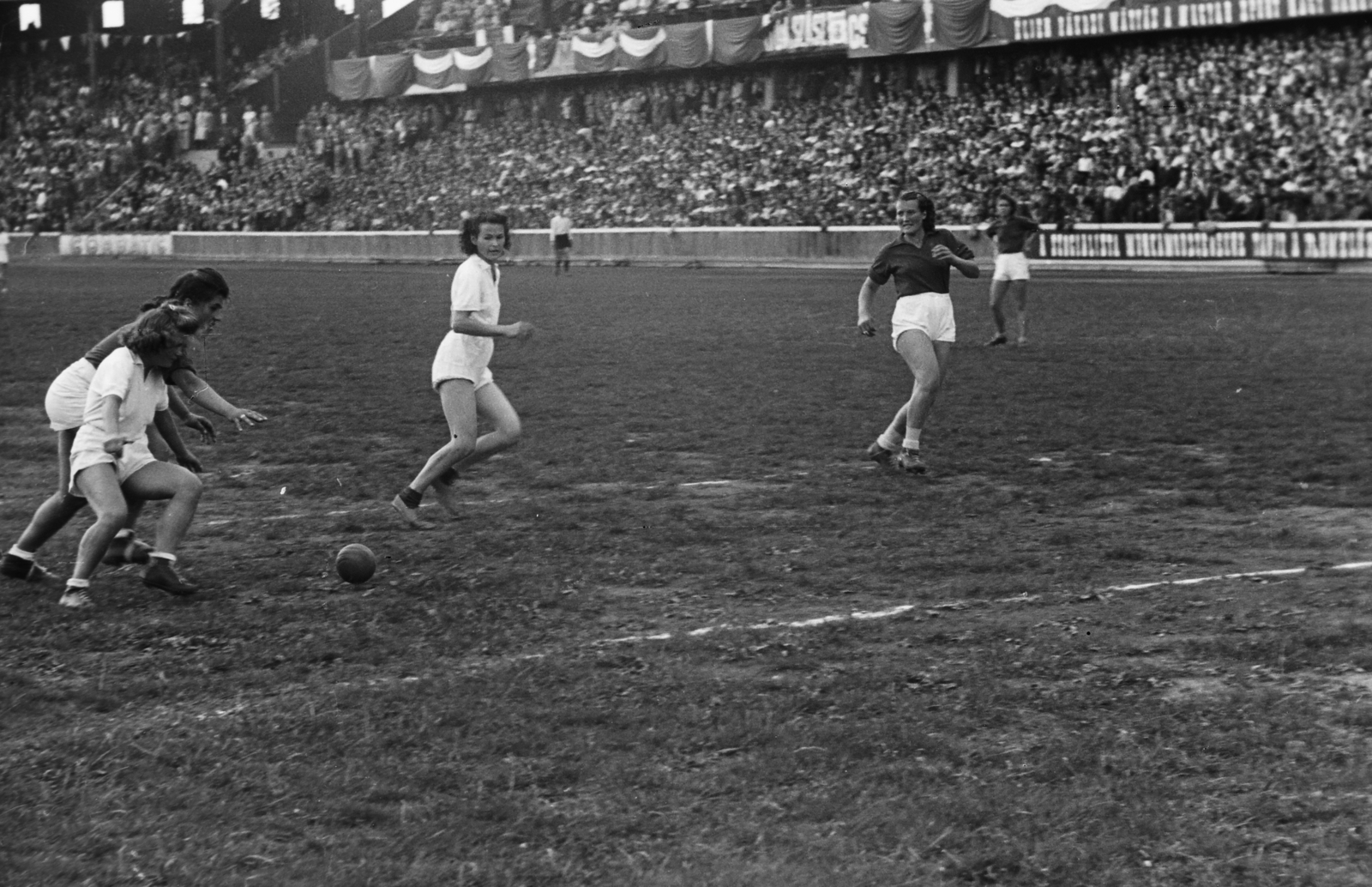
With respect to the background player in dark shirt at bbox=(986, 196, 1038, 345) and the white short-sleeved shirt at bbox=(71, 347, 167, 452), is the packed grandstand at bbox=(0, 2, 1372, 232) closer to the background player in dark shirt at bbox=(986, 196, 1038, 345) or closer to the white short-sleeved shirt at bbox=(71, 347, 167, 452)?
the background player in dark shirt at bbox=(986, 196, 1038, 345)

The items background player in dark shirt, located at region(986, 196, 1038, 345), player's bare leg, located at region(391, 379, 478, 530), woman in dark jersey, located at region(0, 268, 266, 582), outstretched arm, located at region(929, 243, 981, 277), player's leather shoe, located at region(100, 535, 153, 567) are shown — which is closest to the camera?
woman in dark jersey, located at region(0, 268, 266, 582)

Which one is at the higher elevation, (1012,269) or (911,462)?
(1012,269)

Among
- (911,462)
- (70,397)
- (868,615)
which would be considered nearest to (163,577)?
(70,397)

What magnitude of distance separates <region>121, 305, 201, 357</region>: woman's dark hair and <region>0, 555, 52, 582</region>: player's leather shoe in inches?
50.7

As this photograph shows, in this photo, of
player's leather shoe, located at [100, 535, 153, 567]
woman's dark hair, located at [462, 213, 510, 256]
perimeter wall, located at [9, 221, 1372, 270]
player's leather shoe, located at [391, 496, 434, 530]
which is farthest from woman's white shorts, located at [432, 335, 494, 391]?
perimeter wall, located at [9, 221, 1372, 270]

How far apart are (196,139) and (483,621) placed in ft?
186

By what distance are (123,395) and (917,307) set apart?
598 centimetres

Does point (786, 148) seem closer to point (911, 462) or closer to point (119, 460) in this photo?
point (911, 462)

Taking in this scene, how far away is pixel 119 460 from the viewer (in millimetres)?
8109

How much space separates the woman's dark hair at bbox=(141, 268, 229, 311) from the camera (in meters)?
8.18

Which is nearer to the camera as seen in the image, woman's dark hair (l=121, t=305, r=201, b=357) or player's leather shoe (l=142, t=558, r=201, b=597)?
woman's dark hair (l=121, t=305, r=201, b=357)

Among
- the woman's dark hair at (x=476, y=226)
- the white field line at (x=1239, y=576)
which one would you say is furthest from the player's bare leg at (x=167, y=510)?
the white field line at (x=1239, y=576)

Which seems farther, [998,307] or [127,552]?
[998,307]

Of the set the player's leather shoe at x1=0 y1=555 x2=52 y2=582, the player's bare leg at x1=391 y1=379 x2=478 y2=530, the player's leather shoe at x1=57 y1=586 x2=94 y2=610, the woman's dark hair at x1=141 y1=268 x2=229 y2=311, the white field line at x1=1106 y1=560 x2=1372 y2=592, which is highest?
the woman's dark hair at x1=141 y1=268 x2=229 y2=311
